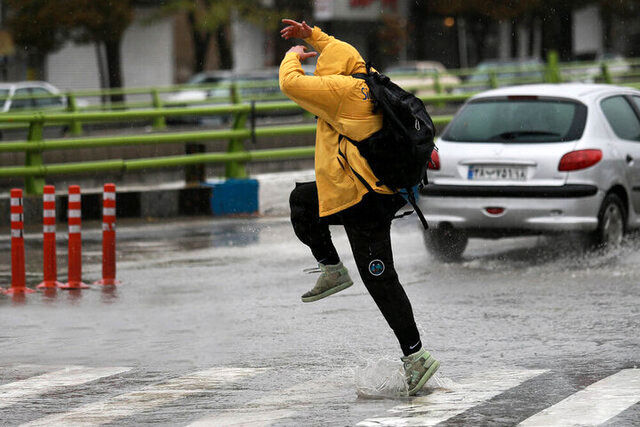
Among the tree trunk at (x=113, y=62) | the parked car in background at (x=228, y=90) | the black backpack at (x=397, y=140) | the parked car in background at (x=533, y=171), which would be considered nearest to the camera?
the black backpack at (x=397, y=140)

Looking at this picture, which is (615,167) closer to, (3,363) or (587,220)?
(587,220)

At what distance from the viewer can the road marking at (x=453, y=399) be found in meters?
5.79

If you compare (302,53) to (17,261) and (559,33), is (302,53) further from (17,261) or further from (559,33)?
(559,33)

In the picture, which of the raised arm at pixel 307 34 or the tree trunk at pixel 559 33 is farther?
the tree trunk at pixel 559 33

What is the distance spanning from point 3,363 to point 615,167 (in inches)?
242

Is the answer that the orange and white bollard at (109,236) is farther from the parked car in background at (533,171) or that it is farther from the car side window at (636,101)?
the car side window at (636,101)

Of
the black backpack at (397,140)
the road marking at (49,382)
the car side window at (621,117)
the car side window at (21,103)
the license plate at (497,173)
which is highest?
the black backpack at (397,140)

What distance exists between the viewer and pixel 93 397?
6.56m

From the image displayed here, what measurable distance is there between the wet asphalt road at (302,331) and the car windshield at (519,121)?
1059 mm

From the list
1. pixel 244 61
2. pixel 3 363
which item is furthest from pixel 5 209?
pixel 244 61

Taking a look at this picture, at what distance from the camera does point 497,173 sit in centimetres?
1160

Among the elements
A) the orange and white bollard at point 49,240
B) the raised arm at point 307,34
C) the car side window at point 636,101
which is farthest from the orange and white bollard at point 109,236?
the car side window at point 636,101

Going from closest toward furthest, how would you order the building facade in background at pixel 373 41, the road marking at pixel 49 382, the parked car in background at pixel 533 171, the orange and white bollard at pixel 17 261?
the road marking at pixel 49 382 → the orange and white bollard at pixel 17 261 → the parked car in background at pixel 533 171 → the building facade in background at pixel 373 41

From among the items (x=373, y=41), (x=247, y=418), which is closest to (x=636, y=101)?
(x=247, y=418)
